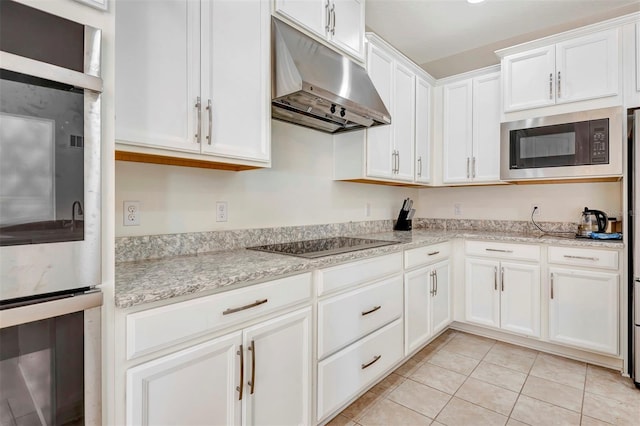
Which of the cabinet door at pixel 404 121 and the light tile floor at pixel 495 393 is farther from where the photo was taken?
the cabinet door at pixel 404 121

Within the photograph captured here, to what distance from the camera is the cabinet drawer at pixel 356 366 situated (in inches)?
66.0

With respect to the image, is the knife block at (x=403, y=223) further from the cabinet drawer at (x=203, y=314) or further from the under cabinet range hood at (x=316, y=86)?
the cabinet drawer at (x=203, y=314)

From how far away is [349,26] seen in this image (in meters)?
2.18

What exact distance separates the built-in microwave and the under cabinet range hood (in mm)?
1319

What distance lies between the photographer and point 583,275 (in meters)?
2.42

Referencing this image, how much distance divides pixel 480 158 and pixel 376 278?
180cm

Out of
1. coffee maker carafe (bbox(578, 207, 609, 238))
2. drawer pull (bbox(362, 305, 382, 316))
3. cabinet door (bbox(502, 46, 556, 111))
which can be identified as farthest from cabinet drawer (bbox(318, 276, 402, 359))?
cabinet door (bbox(502, 46, 556, 111))

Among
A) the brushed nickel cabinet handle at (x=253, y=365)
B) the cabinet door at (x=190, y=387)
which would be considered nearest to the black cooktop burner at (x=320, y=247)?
the brushed nickel cabinet handle at (x=253, y=365)

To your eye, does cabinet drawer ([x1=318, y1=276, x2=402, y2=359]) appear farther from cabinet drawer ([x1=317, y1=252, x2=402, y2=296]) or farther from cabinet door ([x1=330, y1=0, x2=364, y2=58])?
cabinet door ([x1=330, y1=0, x2=364, y2=58])

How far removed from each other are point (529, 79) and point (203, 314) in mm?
3013

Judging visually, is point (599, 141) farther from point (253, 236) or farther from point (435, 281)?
point (253, 236)

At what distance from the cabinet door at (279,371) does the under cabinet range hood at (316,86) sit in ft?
3.63

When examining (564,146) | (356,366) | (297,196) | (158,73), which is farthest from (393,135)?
(158,73)

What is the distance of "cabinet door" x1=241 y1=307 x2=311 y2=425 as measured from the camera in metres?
1.33
